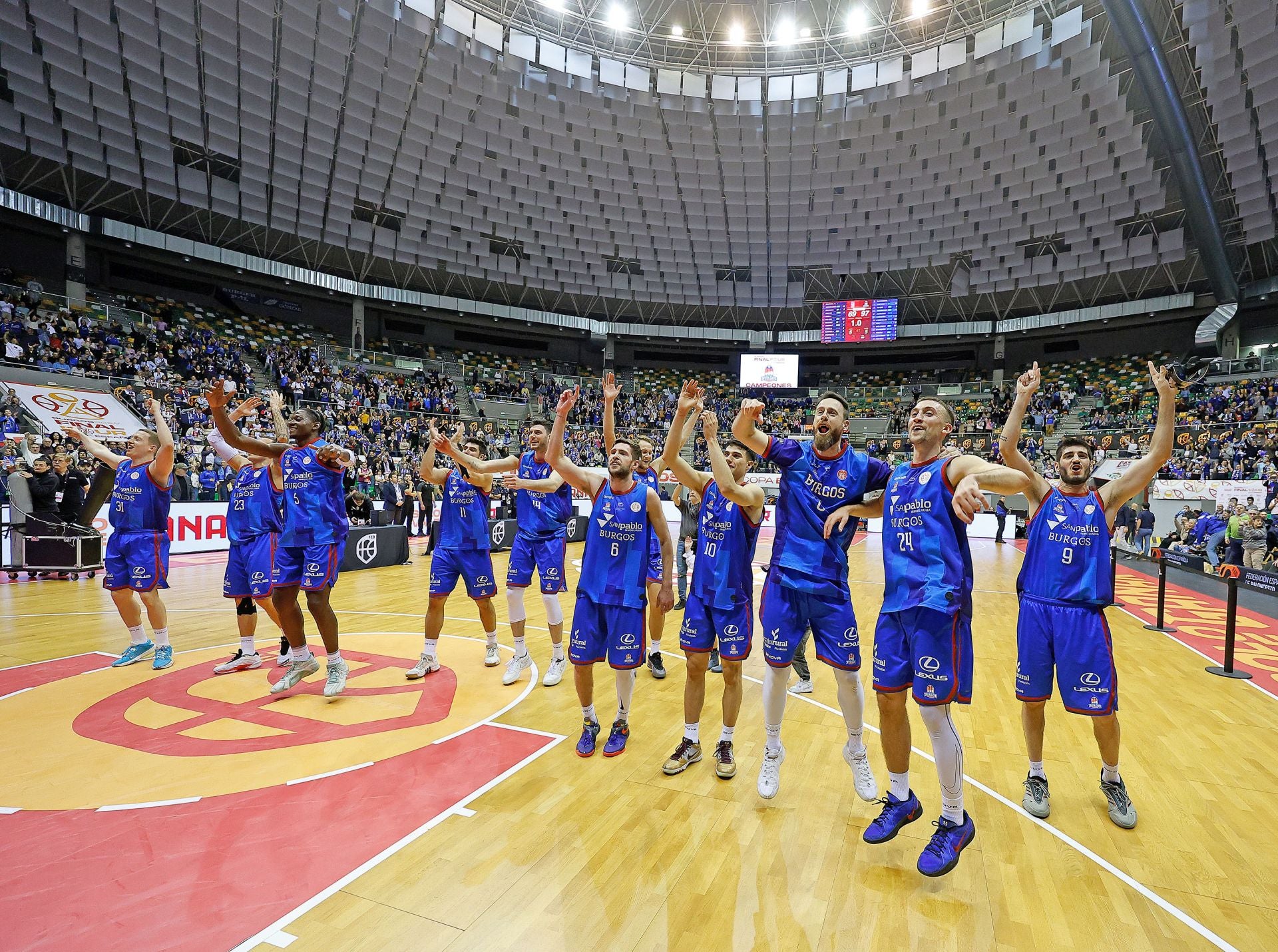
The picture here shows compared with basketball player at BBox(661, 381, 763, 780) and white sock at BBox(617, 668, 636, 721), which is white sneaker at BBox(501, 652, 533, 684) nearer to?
white sock at BBox(617, 668, 636, 721)

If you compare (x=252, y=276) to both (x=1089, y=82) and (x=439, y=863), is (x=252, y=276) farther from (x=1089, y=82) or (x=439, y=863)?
(x=1089, y=82)

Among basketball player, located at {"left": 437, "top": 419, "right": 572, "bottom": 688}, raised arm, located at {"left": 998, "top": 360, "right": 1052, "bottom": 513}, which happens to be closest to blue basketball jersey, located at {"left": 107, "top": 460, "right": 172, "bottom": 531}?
basketball player, located at {"left": 437, "top": 419, "right": 572, "bottom": 688}

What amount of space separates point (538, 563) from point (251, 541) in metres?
2.75

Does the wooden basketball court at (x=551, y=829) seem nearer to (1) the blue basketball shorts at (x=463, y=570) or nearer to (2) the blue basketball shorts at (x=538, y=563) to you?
(1) the blue basketball shorts at (x=463, y=570)

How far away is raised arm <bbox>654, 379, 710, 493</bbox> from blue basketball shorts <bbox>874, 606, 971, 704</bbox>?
1.52 m

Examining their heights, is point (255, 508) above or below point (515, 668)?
above

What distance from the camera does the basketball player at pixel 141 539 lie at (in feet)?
19.7

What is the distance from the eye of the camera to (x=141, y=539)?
605cm

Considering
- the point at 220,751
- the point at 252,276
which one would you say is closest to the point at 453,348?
the point at 252,276

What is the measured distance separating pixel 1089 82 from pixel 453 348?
1187 inches

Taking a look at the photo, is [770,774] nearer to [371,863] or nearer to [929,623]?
[929,623]

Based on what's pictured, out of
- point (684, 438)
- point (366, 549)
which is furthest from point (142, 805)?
point (366, 549)

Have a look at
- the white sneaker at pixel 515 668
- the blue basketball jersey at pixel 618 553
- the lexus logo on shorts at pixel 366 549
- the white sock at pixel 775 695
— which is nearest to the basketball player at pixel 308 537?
the white sneaker at pixel 515 668

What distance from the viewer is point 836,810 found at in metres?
3.75
